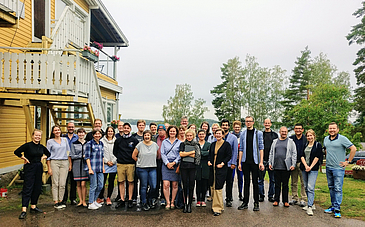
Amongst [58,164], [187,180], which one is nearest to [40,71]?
[58,164]

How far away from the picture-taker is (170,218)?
5789 millimetres

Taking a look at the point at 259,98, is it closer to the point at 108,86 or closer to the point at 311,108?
the point at 311,108

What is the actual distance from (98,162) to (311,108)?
41.1 ft

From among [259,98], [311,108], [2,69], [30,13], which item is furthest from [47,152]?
[259,98]

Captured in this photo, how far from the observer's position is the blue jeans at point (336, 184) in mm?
6055

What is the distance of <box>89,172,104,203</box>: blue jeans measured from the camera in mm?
6398

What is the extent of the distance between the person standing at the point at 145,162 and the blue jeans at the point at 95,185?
90 cm

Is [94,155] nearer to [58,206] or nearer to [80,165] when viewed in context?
[80,165]

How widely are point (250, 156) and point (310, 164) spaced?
137 cm

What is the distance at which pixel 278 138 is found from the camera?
22.9ft

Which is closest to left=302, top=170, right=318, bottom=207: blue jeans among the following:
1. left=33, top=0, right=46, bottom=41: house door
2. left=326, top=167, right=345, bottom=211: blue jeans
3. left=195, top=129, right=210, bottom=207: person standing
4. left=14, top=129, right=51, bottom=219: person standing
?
left=326, top=167, right=345, bottom=211: blue jeans

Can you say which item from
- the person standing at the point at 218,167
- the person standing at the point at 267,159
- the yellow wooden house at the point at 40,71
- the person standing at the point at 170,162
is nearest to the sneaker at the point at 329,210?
the person standing at the point at 267,159

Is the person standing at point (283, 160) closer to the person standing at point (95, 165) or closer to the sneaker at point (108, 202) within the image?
the sneaker at point (108, 202)

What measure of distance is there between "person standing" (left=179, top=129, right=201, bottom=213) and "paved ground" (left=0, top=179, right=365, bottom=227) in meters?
0.36
